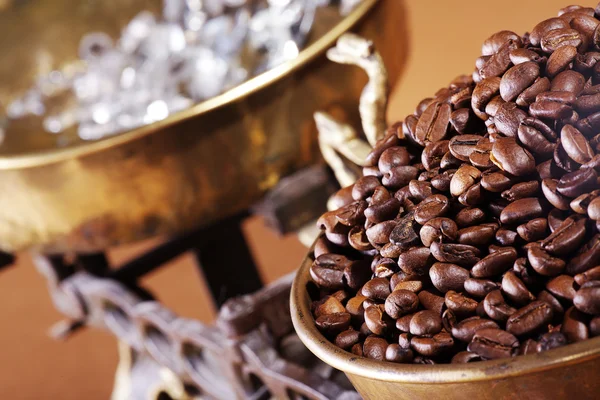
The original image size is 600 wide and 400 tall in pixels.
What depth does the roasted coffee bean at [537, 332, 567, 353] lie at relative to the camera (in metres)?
0.44

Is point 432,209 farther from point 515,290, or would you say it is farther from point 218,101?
point 218,101

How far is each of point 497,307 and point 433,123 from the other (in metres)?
0.20

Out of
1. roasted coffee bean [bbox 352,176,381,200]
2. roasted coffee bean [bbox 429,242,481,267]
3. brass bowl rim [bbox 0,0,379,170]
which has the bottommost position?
roasted coffee bean [bbox 429,242,481,267]

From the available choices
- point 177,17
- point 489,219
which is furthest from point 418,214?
point 177,17

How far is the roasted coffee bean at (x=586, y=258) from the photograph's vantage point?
0.47 meters

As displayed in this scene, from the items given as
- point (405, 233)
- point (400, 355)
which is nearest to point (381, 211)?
point (405, 233)

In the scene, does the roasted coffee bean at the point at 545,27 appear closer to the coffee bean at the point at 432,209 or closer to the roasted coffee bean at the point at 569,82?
the roasted coffee bean at the point at 569,82

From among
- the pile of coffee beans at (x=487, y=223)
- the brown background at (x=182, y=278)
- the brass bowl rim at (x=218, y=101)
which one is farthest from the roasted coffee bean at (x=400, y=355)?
the brown background at (x=182, y=278)

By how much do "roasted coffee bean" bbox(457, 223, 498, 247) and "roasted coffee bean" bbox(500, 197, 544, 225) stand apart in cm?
1

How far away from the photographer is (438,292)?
55 cm

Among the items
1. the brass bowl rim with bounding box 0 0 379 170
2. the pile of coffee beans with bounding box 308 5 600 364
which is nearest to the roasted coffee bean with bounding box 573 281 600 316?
the pile of coffee beans with bounding box 308 5 600 364

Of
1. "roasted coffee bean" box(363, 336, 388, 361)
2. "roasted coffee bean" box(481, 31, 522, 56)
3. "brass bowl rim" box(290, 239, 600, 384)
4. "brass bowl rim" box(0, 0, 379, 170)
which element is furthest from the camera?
"brass bowl rim" box(0, 0, 379, 170)

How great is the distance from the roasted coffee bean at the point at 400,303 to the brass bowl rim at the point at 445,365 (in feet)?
0.17

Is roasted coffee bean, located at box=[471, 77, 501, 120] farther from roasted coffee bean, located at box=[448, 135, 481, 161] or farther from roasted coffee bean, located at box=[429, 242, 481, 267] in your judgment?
roasted coffee bean, located at box=[429, 242, 481, 267]
